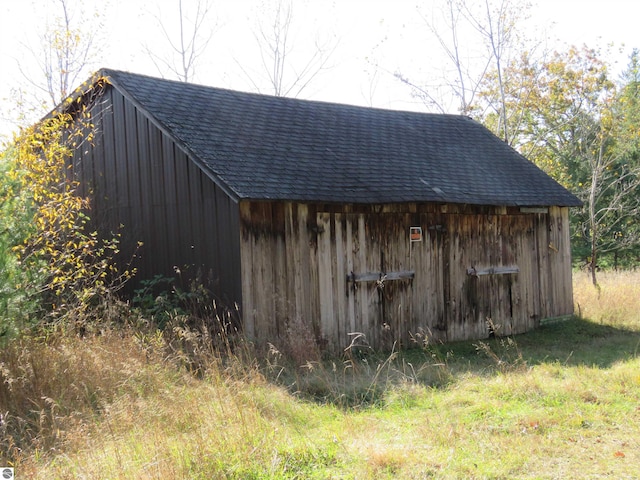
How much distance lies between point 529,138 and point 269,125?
20023 millimetres

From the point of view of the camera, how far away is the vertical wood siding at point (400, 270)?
879 centimetres

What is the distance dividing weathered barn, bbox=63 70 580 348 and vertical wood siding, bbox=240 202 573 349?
2cm

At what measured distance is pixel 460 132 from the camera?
14375 millimetres

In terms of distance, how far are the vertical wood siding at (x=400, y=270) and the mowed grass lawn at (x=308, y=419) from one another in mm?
1301

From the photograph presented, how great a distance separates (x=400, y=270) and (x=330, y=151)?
8.04 feet

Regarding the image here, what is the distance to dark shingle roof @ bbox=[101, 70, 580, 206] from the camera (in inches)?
355

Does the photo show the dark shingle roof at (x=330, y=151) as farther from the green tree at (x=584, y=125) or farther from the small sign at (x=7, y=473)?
the green tree at (x=584, y=125)

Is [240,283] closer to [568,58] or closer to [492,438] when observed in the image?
[492,438]

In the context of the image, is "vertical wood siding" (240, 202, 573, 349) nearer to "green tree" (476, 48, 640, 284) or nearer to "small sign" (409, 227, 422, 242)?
"small sign" (409, 227, 422, 242)

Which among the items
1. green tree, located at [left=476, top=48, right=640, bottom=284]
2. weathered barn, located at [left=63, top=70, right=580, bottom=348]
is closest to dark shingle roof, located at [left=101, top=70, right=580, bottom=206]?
weathered barn, located at [left=63, top=70, right=580, bottom=348]

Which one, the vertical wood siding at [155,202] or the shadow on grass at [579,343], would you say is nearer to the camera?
the vertical wood siding at [155,202]

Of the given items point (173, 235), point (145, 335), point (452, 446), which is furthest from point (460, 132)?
point (452, 446)

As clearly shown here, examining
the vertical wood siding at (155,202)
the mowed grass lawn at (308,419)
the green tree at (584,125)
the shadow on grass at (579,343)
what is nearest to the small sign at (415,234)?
the shadow on grass at (579,343)

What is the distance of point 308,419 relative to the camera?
225 inches
